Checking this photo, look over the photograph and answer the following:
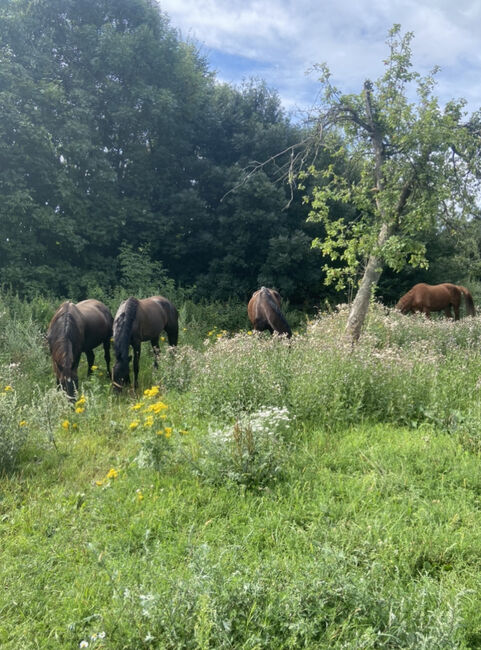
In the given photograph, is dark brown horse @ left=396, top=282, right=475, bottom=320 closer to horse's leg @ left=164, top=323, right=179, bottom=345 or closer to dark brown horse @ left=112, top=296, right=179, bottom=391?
horse's leg @ left=164, top=323, right=179, bottom=345

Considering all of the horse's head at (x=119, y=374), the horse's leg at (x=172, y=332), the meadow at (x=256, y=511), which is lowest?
the meadow at (x=256, y=511)

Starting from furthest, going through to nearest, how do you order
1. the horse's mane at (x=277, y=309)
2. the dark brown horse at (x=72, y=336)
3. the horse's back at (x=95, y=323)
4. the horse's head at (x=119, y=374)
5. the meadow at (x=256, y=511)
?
the horse's mane at (x=277, y=309), the horse's back at (x=95, y=323), the horse's head at (x=119, y=374), the dark brown horse at (x=72, y=336), the meadow at (x=256, y=511)

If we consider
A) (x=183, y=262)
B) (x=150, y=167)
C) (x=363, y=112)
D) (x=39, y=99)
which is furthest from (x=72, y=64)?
(x=363, y=112)

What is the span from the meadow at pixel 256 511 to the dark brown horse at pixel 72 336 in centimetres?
58

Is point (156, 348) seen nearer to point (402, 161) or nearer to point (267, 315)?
point (267, 315)

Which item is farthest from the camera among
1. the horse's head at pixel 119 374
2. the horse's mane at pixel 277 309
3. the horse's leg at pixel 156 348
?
the horse's mane at pixel 277 309

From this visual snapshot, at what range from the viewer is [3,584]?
256 centimetres

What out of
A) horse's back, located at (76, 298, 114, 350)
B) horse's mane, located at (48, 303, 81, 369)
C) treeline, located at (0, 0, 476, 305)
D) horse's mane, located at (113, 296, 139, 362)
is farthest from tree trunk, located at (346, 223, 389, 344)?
horse's mane, located at (48, 303, 81, 369)

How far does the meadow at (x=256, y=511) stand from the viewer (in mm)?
2133

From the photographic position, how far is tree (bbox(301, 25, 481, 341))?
652cm

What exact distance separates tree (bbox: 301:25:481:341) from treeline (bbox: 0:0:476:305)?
3.29m

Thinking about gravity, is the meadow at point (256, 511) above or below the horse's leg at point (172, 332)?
below

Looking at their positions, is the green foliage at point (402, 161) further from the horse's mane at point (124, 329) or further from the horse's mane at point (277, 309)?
the horse's mane at point (124, 329)

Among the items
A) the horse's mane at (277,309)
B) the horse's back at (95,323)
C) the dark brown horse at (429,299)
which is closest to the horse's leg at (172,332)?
the horse's back at (95,323)
